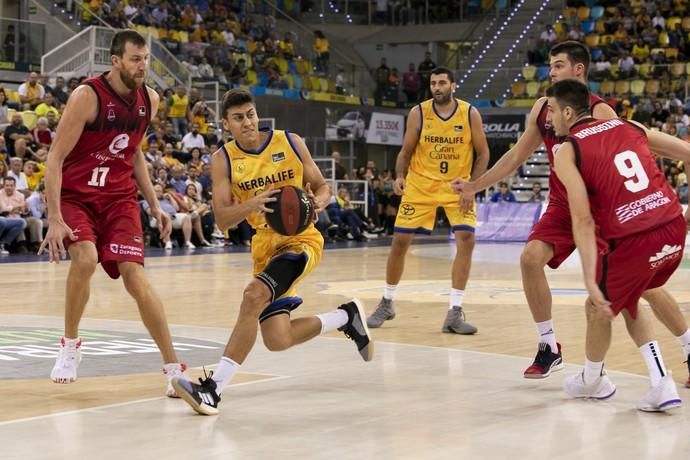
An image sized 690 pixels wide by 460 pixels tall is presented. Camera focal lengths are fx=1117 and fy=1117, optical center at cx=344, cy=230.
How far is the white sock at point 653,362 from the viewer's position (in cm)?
551

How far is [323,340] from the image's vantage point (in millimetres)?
8094

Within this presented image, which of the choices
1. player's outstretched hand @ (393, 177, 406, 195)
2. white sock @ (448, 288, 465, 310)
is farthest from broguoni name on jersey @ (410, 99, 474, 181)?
white sock @ (448, 288, 465, 310)

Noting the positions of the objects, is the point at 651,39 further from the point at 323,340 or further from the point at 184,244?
the point at 323,340

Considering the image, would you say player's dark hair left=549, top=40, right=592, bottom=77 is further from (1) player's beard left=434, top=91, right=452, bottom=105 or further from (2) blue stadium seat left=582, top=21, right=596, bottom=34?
(2) blue stadium seat left=582, top=21, right=596, bottom=34

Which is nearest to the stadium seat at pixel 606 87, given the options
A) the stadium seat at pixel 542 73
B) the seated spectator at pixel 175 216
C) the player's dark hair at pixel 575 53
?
the stadium seat at pixel 542 73

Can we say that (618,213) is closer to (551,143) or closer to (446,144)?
(551,143)

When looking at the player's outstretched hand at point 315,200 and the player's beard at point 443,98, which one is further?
the player's beard at point 443,98

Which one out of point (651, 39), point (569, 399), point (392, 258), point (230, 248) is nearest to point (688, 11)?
point (651, 39)

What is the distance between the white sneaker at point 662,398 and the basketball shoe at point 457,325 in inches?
120

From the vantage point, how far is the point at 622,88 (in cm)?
2898

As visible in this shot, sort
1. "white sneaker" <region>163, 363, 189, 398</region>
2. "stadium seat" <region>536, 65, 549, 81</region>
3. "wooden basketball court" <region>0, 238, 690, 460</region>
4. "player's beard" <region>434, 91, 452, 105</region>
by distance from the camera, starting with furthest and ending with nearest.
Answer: "stadium seat" <region>536, 65, 549, 81</region> → "player's beard" <region>434, 91, 452, 105</region> → "white sneaker" <region>163, 363, 189, 398</region> → "wooden basketball court" <region>0, 238, 690, 460</region>

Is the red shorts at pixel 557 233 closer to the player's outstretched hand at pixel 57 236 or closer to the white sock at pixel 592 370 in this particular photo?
the white sock at pixel 592 370

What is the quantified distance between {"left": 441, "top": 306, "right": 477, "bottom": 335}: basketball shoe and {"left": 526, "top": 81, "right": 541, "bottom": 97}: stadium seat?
73.5 ft

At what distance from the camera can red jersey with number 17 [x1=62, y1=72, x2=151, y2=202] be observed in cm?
603
